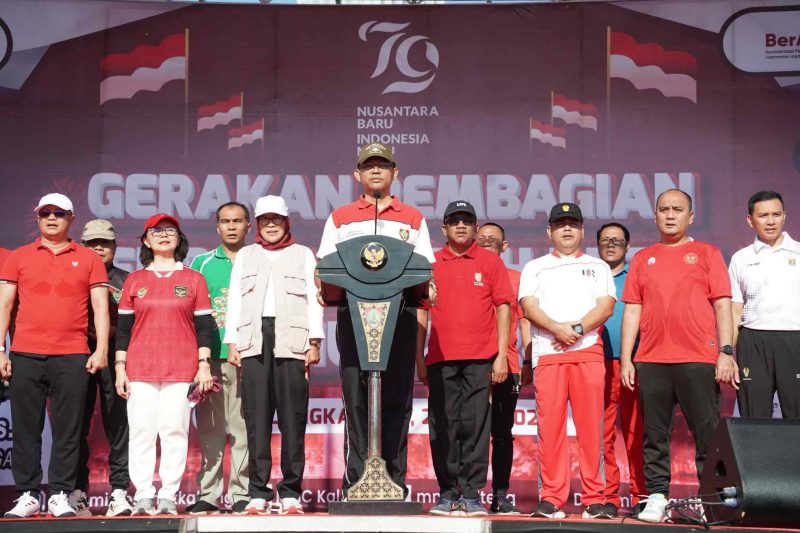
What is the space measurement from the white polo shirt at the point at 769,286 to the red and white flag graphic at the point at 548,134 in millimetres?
1877

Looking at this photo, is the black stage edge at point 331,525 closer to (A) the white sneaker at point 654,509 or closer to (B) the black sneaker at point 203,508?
(A) the white sneaker at point 654,509

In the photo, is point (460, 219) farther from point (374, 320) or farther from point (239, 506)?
point (239, 506)

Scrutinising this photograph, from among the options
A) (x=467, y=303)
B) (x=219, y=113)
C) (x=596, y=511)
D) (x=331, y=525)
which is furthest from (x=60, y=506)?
(x=219, y=113)

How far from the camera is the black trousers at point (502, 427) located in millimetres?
6008

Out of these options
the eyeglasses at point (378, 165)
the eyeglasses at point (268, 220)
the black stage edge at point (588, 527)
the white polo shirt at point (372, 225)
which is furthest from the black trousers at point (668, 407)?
the eyeglasses at point (268, 220)

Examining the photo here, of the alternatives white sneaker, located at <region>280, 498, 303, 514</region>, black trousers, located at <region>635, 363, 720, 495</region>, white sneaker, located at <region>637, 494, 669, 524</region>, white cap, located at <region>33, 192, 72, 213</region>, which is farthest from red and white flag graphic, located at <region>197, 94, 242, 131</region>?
white sneaker, located at <region>637, 494, 669, 524</region>

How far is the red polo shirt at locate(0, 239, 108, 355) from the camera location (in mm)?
5383

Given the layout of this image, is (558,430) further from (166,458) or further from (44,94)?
(44,94)

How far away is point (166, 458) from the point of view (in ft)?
17.3

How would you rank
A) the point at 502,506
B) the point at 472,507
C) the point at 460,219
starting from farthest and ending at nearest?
the point at 502,506 < the point at 460,219 < the point at 472,507

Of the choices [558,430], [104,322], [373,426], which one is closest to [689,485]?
[558,430]

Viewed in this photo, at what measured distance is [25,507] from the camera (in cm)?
516

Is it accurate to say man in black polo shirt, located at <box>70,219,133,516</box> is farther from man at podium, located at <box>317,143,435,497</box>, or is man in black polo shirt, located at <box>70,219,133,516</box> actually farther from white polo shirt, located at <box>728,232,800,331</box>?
white polo shirt, located at <box>728,232,800,331</box>

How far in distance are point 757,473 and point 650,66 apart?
150 inches
